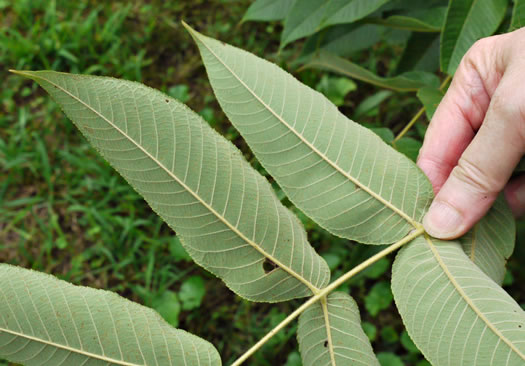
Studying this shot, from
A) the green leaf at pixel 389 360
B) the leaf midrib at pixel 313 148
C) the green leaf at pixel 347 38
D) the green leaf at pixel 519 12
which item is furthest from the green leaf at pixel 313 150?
the green leaf at pixel 389 360

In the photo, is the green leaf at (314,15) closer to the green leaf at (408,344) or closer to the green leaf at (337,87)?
the green leaf at (337,87)

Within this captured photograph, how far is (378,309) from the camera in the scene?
237 centimetres

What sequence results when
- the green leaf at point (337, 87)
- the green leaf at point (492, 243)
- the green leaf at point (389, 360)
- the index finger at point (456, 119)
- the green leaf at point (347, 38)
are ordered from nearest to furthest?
the green leaf at point (492, 243) → the index finger at point (456, 119) → the green leaf at point (347, 38) → the green leaf at point (389, 360) → the green leaf at point (337, 87)

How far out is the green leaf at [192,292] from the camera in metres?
2.43

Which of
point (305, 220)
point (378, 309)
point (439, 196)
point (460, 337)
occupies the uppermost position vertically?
point (439, 196)

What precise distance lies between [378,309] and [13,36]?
8.89ft

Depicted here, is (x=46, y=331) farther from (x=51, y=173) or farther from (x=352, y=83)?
(x=352, y=83)

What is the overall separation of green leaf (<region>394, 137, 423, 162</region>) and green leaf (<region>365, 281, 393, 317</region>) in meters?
1.14

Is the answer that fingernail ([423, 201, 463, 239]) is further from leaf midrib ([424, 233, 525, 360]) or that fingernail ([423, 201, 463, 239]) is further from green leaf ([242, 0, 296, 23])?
green leaf ([242, 0, 296, 23])

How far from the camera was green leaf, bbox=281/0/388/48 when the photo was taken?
4.67 ft

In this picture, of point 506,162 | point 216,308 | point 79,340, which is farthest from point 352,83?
point 79,340

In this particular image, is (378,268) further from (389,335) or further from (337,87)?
(337,87)

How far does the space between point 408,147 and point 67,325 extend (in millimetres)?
1019

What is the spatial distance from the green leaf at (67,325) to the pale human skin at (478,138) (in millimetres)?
628
